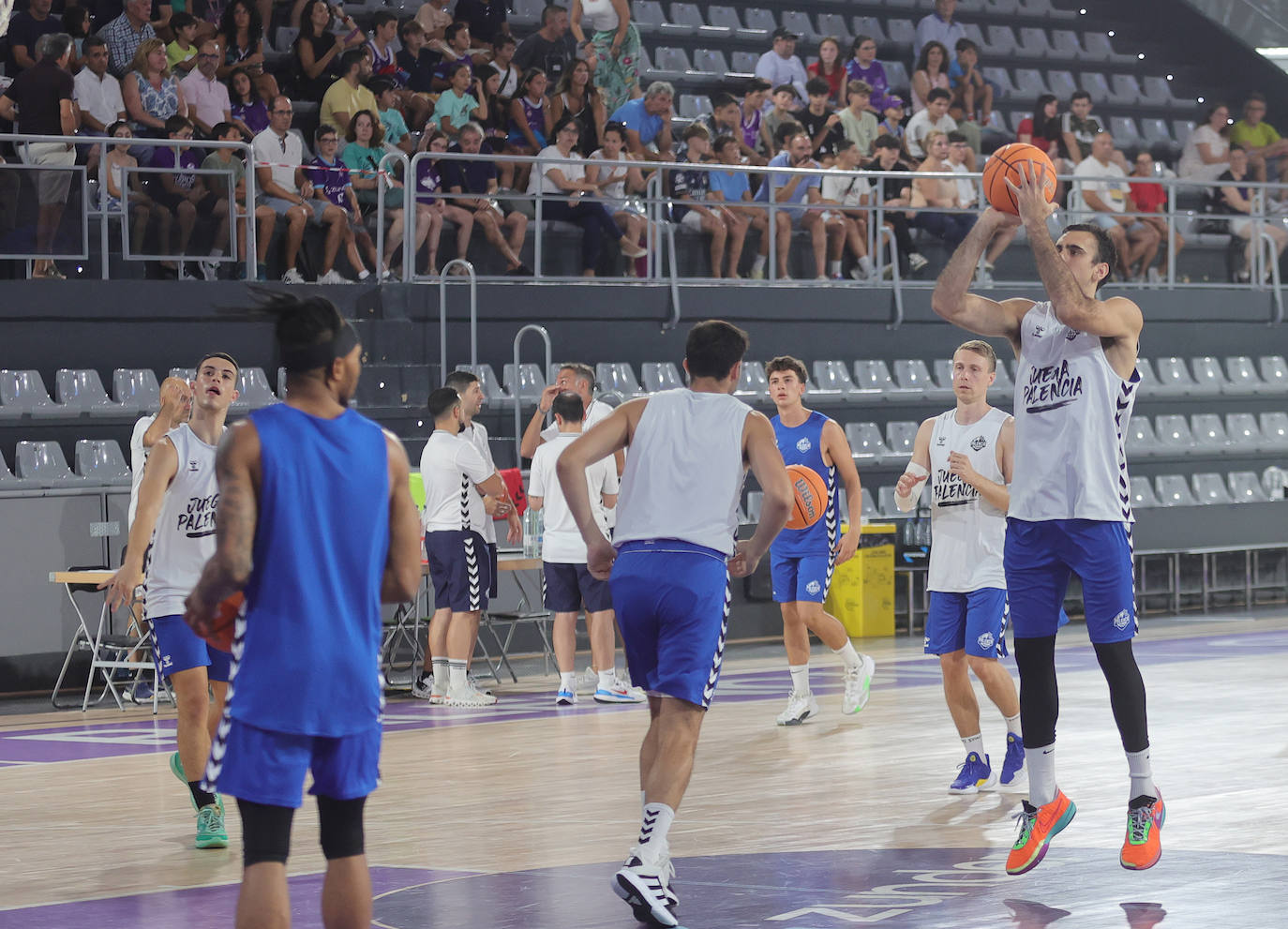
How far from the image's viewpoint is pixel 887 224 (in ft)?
66.0

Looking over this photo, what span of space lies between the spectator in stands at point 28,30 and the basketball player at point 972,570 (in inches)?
403

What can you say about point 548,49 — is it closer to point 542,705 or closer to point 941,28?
point 941,28

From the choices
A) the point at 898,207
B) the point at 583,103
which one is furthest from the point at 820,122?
the point at 583,103

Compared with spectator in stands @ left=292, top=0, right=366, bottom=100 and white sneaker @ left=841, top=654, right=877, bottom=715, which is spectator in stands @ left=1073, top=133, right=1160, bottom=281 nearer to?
spectator in stands @ left=292, top=0, right=366, bottom=100

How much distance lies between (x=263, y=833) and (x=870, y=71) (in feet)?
63.7

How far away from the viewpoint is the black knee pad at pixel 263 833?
4.71 m

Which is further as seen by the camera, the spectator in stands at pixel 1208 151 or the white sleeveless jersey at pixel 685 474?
the spectator in stands at pixel 1208 151

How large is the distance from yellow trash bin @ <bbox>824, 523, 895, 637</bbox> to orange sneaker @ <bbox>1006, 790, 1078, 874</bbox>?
34.9ft

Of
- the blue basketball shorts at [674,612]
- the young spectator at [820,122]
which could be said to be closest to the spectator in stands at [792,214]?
the young spectator at [820,122]

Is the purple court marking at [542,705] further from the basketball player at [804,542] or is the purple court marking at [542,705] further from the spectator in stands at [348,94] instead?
the spectator in stands at [348,94]

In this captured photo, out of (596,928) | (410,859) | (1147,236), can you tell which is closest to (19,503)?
(410,859)

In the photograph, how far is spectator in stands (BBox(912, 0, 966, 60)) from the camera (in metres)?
24.5

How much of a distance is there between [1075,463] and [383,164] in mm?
11141

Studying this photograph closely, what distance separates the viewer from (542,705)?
1349 cm
